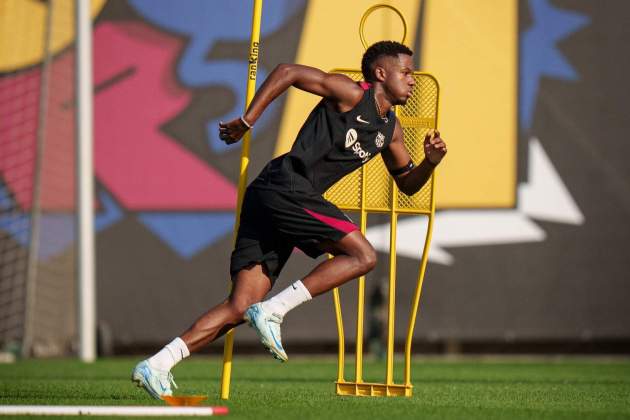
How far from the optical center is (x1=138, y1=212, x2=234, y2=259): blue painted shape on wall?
1202cm

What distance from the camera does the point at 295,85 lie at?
534cm

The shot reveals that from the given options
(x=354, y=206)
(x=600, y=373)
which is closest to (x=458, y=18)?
(x=600, y=373)

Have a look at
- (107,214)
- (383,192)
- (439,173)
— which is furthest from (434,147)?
(107,214)

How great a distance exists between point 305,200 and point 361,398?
128 centimetres

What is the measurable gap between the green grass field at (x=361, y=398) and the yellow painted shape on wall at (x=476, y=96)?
196cm

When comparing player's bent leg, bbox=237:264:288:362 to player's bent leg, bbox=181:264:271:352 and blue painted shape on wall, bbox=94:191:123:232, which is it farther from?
blue painted shape on wall, bbox=94:191:123:232

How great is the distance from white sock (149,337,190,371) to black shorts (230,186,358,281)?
1.59ft

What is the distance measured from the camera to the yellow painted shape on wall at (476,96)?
39.3 feet

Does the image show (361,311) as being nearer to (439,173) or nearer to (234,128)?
(234,128)

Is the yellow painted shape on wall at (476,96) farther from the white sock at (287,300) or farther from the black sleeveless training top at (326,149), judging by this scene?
the white sock at (287,300)

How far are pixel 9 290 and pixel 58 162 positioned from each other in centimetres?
152

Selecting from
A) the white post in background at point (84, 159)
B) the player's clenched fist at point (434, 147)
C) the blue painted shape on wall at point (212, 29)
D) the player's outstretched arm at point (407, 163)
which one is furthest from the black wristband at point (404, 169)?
the blue painted shape on wall at point (212, 29)

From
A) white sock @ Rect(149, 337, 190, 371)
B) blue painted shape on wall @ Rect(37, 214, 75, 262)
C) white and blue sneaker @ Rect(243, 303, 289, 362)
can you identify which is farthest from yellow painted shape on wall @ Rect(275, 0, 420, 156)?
white and blue sneaker @ Rect(243, 303, 289, 362)

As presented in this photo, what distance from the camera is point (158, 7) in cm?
1228
